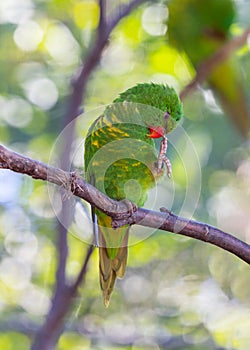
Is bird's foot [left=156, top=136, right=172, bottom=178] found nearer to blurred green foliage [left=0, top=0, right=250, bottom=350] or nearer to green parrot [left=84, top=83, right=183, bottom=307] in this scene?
green parrot [left=84, top=83, right=183, bottom=307]

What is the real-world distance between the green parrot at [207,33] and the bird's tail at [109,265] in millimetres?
937

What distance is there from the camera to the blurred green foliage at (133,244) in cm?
204

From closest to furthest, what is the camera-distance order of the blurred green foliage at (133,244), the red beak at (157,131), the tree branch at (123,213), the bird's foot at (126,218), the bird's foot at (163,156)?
the tree branch at (123,213) → the bird's foot at (126,218) → the bird's foot at (163,156) → the red beak at (157,131) → the blurred green foliage at (133,244)

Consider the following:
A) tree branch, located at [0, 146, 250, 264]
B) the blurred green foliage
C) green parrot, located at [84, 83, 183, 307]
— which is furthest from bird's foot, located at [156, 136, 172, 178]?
the blurred green foliage

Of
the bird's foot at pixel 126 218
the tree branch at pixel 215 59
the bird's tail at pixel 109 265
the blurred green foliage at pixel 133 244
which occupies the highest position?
the blurred green foliage at pixel 133 244

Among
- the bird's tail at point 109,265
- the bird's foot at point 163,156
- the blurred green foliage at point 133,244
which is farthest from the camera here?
the blurred green foliage at point 133,244

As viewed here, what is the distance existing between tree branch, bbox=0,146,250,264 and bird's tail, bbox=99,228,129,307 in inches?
15.7

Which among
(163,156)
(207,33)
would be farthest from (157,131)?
(207,33)

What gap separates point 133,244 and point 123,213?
37.1 inches

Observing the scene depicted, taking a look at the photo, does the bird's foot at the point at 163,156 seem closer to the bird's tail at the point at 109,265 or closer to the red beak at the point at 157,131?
the red beak at the point at 157,131

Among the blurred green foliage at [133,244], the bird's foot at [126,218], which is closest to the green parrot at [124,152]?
the bird's foot at [126,218]

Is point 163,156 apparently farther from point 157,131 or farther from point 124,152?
point 124,152

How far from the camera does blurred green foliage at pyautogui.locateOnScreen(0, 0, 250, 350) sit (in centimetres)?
204

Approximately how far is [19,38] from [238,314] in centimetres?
133
